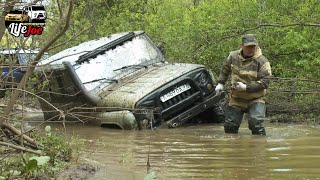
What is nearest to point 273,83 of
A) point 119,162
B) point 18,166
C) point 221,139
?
point 221,139

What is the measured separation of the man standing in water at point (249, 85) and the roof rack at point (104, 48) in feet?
7.69

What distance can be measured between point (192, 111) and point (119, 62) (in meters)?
1.62

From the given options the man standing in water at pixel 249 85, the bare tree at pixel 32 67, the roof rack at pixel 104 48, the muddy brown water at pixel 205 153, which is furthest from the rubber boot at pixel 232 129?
the bare tree at pixel 32 67

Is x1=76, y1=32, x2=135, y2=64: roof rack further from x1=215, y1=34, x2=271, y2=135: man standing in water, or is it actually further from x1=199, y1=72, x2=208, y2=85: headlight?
x1=215, y1=34, x2=271, y2=135: man standing in water

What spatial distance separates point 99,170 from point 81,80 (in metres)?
4.20

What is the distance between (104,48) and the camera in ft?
30.6

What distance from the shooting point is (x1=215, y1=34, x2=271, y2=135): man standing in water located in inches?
295

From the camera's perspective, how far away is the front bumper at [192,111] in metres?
8.51

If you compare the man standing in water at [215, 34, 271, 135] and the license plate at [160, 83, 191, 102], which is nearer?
the man standing in water at [215, 34, 271, 135]

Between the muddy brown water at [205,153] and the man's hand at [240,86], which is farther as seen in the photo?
the man's hand at [240,86]

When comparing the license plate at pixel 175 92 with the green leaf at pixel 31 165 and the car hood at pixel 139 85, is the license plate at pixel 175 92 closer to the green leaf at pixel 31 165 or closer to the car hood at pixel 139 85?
the car hood at pixel 139 85

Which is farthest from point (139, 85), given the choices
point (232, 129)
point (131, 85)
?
point (232, 129)

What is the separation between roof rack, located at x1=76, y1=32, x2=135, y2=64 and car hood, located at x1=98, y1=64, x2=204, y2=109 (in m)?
0.65

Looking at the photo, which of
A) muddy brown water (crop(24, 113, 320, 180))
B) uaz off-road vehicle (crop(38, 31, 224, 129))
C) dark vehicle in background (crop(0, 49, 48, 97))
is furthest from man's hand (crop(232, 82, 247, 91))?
dark vehicle in background (crop(0, 49, 48, 97))
